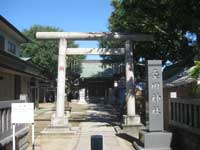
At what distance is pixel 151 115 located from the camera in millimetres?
13125

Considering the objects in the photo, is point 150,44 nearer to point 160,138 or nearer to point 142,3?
point 142,3

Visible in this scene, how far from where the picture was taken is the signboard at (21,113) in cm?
1005

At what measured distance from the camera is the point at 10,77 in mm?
27703

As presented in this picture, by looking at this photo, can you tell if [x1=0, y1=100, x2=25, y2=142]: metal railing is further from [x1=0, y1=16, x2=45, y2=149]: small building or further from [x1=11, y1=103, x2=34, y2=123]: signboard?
[x1=11, y1=103, x2=34, y2=123]: signboard

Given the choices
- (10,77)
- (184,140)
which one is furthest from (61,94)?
(184,140)

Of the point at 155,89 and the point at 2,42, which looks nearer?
the point at 155,89

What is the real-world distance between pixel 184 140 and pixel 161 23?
10.5 metres

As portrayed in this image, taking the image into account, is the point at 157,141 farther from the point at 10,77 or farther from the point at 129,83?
the point at 10,77

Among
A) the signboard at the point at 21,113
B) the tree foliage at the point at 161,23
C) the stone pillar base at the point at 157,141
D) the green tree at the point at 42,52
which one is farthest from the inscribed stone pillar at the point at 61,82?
the green tree at the point at 42,52

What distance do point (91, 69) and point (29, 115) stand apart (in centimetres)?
5648

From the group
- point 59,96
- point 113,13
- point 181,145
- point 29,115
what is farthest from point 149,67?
point 113,13

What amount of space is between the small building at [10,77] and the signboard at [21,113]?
0.32 metres

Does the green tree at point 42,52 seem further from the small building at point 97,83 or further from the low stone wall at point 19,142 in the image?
the low stone wall at point 19,142

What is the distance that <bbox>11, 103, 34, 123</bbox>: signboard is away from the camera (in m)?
10.1
